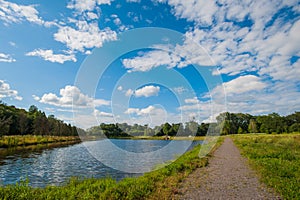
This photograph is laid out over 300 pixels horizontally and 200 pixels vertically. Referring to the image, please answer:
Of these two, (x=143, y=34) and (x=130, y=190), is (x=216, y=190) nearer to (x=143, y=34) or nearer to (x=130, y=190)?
(x=130, y=190)

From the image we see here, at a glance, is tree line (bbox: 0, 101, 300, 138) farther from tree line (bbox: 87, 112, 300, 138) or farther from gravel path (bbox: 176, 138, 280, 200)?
gravel path (bbox: 176, 138, 280, 200)

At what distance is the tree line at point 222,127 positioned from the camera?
95312mm

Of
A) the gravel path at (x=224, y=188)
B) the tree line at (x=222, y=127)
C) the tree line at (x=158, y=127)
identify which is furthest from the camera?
the tree line at (x=222, y=127)

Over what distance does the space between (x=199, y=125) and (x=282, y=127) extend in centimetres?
3982

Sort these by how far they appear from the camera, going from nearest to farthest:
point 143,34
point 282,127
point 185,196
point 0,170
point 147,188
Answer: point 185,196
point 147,188
point 0,170
point 143,34
point 282,127

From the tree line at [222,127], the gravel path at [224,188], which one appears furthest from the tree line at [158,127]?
the gravel path at [224,188]

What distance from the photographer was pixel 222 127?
107 metres

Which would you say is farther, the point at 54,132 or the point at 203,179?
the point at 54,132

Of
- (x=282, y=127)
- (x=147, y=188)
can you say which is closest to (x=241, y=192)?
(x=147, y=188)

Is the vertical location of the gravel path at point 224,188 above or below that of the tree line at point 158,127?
below

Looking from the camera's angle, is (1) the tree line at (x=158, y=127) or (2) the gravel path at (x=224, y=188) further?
(1) the tree line at (x=158, y=127)

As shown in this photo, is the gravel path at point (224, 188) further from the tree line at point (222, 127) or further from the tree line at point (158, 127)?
the tree line at point (222, 127)

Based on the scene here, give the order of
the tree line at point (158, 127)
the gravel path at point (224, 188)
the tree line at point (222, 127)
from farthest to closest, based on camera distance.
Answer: the tree line at point (222, 127) < the tree line at point (158, 127) < the gravel path at point (224, 188)

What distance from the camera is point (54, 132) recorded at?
69.1 metres
